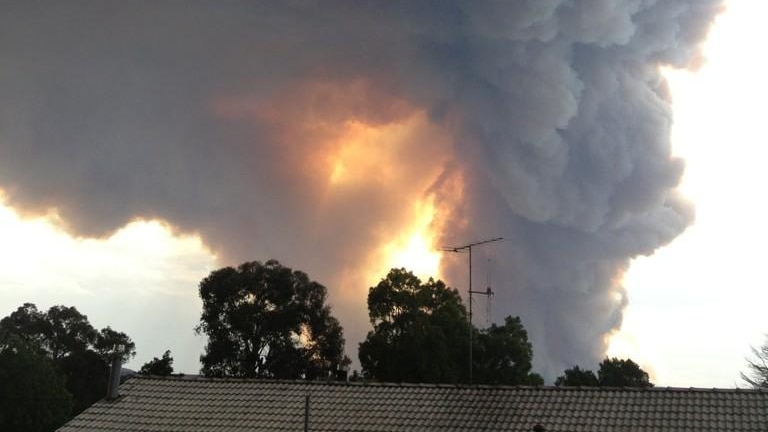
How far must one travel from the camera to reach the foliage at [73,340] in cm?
6812

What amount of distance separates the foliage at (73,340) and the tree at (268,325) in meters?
17.5

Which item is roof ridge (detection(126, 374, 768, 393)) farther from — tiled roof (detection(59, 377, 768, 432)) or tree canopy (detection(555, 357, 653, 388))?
tree canopy (detection(555, 357, 653, 388))

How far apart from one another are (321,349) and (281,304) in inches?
176

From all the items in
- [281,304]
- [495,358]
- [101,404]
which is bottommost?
[101,404]

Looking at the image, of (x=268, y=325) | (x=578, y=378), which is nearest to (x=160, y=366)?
(x=268, y=325)

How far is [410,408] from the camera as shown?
21.0m

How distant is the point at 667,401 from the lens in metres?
19.8

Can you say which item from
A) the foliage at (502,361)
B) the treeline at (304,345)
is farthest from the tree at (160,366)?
the foliage at (502,361)

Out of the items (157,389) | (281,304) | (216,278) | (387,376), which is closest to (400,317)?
(387,376)

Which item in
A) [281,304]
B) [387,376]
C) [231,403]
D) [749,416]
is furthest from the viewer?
[281,304]

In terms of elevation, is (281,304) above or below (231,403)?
above

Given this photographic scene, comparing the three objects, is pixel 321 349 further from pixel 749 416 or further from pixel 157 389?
pixel 749 416

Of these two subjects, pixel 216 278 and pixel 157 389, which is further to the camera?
pixel 216 278

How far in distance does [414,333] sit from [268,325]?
1216 centimetres
